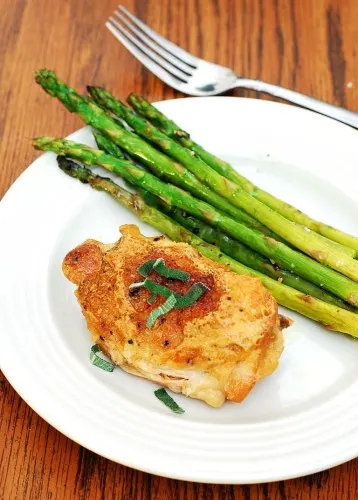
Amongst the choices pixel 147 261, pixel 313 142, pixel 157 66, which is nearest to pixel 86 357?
pixel 147 261

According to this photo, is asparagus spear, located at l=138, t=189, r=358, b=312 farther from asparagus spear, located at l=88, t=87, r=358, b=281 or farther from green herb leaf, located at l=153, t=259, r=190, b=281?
green herb leaf, located at l=153, t=259, r=190, b=281

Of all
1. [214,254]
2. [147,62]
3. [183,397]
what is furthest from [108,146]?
[183,397]

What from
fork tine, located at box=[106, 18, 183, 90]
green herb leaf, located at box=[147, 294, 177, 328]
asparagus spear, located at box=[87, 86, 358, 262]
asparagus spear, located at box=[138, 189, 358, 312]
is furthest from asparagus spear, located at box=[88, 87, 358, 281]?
green herb leaf, located at box=[147, 294, 177, 328]

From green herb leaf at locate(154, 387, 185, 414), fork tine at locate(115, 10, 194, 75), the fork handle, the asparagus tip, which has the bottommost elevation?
green herb leaf at locate(154, 387, 185, 414)

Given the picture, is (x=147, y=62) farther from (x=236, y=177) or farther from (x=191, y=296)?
(x=191, y=296)

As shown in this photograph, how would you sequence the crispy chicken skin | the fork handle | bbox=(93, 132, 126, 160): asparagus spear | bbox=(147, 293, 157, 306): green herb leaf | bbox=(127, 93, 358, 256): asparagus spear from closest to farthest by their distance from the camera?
the crispy chicken skin → bbox=(147, 293, 157, 306): green herb leaf → bbox=(127, 93, 358, 256): asparagus spear → bbox=(93, 132, 126, 160): asparagus spear → the fork handle

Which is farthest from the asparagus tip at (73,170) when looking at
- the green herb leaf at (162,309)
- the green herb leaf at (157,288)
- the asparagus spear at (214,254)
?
the green herb leaf at (162,309)

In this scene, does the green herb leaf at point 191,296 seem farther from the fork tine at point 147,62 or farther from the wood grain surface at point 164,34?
the fork tine at point 147,62
